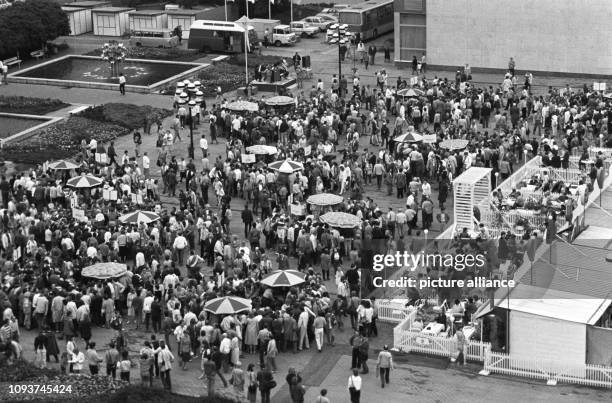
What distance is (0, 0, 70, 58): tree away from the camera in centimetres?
7075

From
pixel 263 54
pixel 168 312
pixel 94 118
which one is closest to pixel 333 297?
pixel 168 312

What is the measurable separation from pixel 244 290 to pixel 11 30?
124ft

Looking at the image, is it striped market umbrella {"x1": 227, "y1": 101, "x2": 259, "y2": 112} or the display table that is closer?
the display table

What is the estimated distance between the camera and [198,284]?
38344 millimetres

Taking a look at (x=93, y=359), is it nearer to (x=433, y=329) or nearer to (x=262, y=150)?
(x=433, y=329)

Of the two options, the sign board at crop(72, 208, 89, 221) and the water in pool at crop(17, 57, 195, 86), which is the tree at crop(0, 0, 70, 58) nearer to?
the water in pool at crop(17, 57, 195, 86)

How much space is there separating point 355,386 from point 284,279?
6.06 metres

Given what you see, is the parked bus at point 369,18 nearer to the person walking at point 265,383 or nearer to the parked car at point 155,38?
the parked car at point 155,38

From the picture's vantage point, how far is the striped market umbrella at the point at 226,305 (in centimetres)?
3531

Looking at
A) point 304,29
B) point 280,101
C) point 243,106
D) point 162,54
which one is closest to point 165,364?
point 243,106

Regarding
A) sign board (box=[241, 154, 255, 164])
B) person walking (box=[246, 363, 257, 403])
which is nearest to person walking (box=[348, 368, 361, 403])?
person walking (box=[246, 363, 257, 403])

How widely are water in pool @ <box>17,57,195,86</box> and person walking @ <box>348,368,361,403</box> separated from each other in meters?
35.8

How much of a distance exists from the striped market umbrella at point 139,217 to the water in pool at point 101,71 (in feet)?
77.7

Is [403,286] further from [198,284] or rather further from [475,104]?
[475,104]
